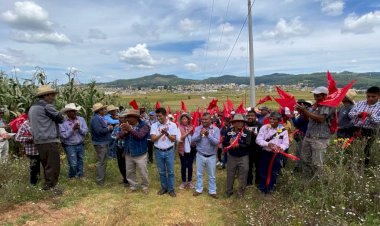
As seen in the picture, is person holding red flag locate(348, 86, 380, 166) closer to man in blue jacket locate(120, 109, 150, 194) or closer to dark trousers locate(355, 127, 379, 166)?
dark trousers locate(355, 127, 379, 166)

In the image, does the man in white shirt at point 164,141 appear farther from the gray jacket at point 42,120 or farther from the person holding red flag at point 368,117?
the person holding red flag at point 368,117

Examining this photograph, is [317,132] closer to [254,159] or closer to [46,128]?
[254,159]

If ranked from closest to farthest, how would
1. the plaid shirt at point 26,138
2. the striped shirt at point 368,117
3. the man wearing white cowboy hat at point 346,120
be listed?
1. the striped shirt at point 368,117
2. the plaid shirt at point 26,138
3. the man wearing white cowboy hat at point 346,120

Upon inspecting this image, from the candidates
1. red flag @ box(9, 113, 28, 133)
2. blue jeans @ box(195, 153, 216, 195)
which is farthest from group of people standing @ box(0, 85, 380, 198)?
red flag @ box(9, 113, 28, 133)

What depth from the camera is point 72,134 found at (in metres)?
7.32

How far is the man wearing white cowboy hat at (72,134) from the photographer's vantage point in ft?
23.8

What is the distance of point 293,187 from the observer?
19.9 feet

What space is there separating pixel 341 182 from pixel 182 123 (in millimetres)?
3775

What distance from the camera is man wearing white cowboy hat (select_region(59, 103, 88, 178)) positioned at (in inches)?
285

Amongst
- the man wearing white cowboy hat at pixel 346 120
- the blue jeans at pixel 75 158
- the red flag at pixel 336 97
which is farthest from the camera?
the blue jeans at pixel 75 158

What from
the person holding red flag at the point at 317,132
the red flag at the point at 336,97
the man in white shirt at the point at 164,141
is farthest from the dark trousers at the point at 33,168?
the red flag at the point at 336,97

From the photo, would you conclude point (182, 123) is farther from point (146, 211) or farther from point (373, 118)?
point (373, 118)

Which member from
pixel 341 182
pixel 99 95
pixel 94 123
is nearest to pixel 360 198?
pixel 341 182

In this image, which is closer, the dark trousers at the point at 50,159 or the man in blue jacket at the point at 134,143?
the dark trousers at the point at 50,159
